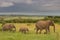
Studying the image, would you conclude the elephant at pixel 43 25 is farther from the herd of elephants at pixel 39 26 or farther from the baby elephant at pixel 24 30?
the baby elephant at pixel 24 30

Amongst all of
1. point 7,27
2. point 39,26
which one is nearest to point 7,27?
point 7,27

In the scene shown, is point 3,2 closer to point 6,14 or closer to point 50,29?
point 6,14

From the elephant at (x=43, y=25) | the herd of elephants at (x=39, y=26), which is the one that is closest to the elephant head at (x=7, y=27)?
the herd of elephants at (x=39, y=26)

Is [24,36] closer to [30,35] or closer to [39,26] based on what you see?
[30,35]

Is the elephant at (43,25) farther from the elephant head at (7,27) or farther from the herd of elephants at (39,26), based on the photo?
the elephant head at (7,27)

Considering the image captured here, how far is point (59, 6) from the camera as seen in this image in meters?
1.57

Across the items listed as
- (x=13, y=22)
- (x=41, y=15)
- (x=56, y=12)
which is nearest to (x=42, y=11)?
(x=41, y=15)

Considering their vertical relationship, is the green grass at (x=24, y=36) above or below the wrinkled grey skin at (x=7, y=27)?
below

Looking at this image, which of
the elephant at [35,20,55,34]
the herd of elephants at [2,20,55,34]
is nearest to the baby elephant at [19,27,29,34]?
the herd of elephants at [2,20,55,34]

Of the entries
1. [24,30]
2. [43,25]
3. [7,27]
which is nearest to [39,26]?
[43,25]

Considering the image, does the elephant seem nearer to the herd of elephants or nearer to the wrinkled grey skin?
the herd of elephants

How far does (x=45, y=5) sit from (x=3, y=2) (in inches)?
17.9

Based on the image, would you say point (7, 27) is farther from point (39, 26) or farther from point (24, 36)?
point (39, 26)

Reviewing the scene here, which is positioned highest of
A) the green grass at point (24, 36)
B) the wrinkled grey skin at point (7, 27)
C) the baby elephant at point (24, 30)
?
the wrinkled grey skin at point (7, 27)
